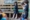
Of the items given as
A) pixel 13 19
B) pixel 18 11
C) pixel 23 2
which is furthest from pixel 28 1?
pixel 13 19

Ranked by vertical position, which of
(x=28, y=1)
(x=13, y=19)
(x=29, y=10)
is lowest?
(x=13, y=19)

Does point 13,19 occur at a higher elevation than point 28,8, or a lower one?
lower

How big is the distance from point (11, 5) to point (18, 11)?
4.4 inches

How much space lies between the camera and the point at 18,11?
2.55 ft

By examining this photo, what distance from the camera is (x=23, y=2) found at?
2.47 ft

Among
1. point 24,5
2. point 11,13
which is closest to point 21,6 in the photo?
point 24,5

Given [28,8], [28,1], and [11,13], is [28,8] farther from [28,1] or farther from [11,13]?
[11,13]

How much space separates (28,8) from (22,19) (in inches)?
5.8

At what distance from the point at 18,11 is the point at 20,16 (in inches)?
2.5

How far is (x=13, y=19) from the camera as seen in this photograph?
0.80 meters

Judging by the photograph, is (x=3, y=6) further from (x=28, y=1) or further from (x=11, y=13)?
(x=28, y=1)

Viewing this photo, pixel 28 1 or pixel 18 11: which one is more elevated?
pixel 28 1

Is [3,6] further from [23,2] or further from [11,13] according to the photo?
[23,2]

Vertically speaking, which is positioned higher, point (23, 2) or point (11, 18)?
point (23, 2)
